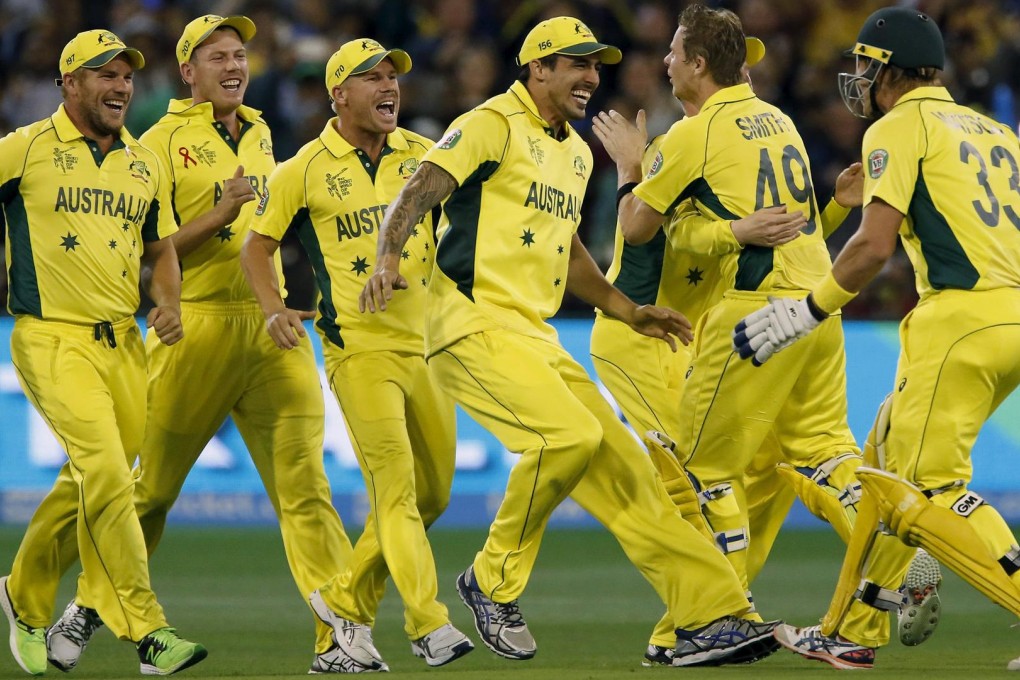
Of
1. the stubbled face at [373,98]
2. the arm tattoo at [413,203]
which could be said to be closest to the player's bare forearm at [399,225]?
the arm tattoo at [413,203]

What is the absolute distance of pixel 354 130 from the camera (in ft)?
26.6

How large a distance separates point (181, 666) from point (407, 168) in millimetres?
2486

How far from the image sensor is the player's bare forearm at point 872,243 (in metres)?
6.64

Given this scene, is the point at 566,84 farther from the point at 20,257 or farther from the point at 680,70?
the point at 20,257

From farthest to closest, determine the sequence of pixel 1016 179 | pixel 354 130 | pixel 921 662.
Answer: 1. pixel 354 130
2. pixel 921 662
3. pixel 1016 179

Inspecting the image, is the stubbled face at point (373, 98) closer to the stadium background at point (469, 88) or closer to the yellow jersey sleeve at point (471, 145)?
the yellow jersey sleeve at point (471, 145)

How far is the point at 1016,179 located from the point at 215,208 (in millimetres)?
3706

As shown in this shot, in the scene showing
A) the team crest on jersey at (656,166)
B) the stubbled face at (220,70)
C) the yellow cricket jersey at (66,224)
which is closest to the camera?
the team crest on jersey at (656,166)

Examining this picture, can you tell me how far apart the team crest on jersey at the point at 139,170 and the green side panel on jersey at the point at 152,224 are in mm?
121

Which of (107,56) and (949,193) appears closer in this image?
(949,193)

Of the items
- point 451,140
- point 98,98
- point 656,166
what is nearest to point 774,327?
point 656,166

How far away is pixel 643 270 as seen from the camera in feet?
28.2

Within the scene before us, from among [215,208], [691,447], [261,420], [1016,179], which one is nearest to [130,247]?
[215,208]

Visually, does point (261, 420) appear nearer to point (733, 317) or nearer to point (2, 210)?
point (2, 210)
